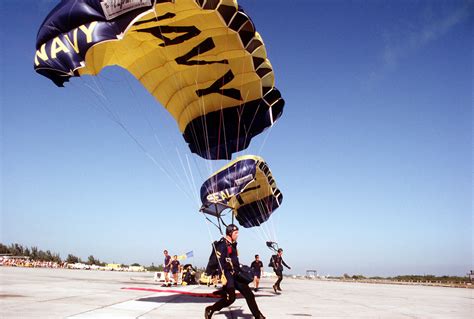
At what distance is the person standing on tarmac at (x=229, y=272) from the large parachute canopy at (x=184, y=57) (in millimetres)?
4073

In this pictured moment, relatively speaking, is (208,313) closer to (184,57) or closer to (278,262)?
(184,57)

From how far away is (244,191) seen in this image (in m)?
20.5

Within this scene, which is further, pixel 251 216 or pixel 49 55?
pixel 251 216

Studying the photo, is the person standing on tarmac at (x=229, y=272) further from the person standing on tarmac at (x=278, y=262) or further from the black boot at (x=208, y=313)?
the person standing on tarmac at (x=278, y=262)

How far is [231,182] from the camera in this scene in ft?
51.9

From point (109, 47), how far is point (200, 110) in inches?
151

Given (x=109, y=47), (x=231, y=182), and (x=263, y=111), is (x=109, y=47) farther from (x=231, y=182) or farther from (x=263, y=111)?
(x=231, y=182)

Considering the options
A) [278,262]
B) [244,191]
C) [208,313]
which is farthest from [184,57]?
[244,191]

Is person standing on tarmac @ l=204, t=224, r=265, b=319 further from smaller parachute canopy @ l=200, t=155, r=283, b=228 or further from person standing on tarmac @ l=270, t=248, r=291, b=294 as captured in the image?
person standing on tarmac @ l=270, t=248, r=291, b=294

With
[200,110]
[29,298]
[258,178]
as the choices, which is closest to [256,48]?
[200,110]

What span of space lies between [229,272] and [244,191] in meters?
13.8

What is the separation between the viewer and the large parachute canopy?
659 cm

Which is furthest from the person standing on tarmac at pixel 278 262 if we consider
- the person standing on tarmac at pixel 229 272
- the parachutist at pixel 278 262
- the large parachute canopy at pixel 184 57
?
the person standing on tarmac at pixel 229 272

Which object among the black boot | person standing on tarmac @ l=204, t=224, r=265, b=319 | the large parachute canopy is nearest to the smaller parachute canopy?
the large parachute canopy
